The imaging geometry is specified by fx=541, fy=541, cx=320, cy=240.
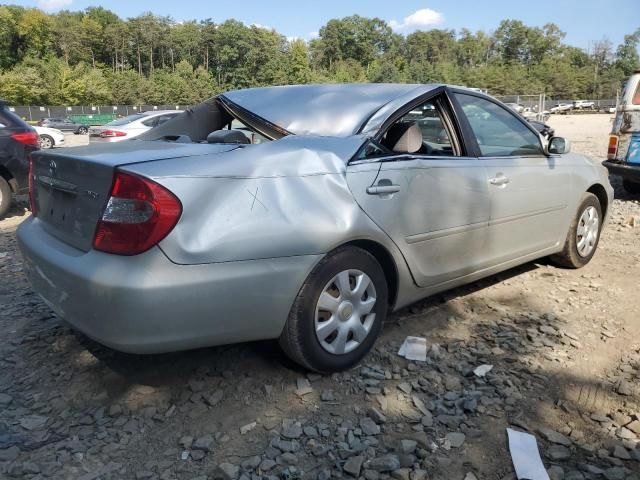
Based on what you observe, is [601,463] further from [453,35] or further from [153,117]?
[453,35]

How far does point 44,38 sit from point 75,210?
115 metres

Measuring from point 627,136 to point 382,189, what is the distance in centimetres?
654

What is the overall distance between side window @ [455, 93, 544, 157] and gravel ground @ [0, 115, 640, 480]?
119 centimetres

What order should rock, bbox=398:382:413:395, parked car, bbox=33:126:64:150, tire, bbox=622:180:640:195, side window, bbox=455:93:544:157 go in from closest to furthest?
rock, bbox=398:382:413:395
side window, bbox=455:93:544:157
tire, bbox=622:180:640:195
parked car, bbox=33:126:64:150

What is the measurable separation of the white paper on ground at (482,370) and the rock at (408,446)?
0.73 metres

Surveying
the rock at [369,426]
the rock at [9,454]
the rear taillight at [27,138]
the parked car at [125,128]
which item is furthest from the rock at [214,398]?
the parked car at [125,128]

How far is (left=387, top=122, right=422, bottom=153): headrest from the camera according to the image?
3.31m

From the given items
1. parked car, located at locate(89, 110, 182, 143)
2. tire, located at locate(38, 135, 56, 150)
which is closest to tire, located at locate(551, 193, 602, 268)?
parked car, located at locate(89, 110, 182, 143)

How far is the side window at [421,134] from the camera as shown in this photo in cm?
331

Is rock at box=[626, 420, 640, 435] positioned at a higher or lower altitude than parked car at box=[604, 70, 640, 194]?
lower

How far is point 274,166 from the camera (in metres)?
2.54

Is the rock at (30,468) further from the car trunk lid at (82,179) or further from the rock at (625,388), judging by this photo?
the rock at (625,388)

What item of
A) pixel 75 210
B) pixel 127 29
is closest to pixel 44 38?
pixel 127 29

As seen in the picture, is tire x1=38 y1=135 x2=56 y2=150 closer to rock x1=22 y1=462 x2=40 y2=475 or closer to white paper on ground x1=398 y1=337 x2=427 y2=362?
white paper on ground x1=398 y1=337 x2=427 y2=362
